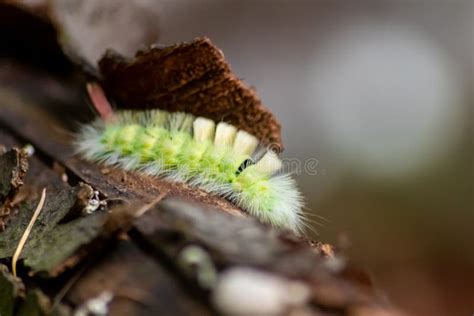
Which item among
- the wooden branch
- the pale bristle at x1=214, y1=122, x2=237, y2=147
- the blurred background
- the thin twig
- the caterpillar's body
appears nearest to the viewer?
the wooden branch

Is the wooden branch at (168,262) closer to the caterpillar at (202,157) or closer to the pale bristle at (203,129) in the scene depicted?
the caterpillar at (202,157)

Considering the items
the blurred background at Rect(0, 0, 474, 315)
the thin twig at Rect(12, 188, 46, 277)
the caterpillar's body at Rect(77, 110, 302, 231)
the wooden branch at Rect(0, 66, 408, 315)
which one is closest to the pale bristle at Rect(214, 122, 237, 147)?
the caterpillar's body at Rect(77, 110, 302, 231)

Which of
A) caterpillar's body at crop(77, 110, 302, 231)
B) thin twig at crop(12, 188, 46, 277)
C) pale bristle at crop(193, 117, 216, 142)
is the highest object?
pale bristle at crop(193, 117, 216, 142)

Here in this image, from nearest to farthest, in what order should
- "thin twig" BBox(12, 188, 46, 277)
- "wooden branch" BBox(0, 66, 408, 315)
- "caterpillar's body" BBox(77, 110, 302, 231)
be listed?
"wooden branch" BBox(0, 66, 408, 315)
"thin twig" BBox(12, 188, 46, 277)
"caterpillar's body" BBox(77, 110, 302, 231)

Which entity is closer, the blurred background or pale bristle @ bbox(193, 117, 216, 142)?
pale bristle @ bbox(193, 117, 216, 142)

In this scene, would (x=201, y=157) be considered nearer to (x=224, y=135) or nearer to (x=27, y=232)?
(x=224, y=135)

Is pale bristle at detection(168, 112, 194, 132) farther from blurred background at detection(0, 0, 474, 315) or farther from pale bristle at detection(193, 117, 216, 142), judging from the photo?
blurred background at detection(0, 0, 474, 315)

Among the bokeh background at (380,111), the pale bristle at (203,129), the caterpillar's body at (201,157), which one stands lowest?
the caterpillar's body at (201,157)

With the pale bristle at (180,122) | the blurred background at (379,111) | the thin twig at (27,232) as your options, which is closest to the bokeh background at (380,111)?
the blurred background at (379,111)
